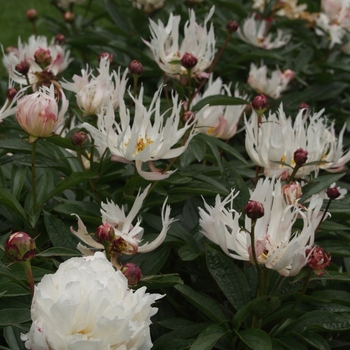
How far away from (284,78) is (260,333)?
1.41 metres

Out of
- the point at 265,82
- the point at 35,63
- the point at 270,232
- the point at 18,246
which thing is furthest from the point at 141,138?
the point at 265,82

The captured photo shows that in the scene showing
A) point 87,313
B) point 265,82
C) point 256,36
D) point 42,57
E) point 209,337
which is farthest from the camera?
point 256,36

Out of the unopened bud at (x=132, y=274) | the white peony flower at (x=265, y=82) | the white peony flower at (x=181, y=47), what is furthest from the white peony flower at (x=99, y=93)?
the white peony flower at (x=265, y=82)

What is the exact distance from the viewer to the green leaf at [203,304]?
1.37m

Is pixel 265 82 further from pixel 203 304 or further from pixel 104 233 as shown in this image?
pixel 104 233

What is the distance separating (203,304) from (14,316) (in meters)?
0.39

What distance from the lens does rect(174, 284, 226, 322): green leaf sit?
1.37 meters

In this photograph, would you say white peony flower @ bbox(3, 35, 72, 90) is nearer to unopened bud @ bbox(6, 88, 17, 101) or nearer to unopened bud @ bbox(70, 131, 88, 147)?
unopened bud @ bbox(6, 88, 17, 101)

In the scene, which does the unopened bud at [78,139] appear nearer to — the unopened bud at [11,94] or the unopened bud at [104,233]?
the unopened bud at [11,94]

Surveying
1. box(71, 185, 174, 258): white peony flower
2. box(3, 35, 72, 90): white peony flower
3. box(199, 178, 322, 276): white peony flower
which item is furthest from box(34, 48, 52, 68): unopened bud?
box(199, 178, 322, 276): white peony flower

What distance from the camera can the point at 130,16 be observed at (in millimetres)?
3137

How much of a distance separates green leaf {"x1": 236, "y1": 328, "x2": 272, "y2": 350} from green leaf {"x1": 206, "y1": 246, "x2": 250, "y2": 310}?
97 mm

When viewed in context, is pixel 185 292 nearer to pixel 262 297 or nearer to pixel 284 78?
pixel 262 297

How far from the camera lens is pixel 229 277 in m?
1.45
